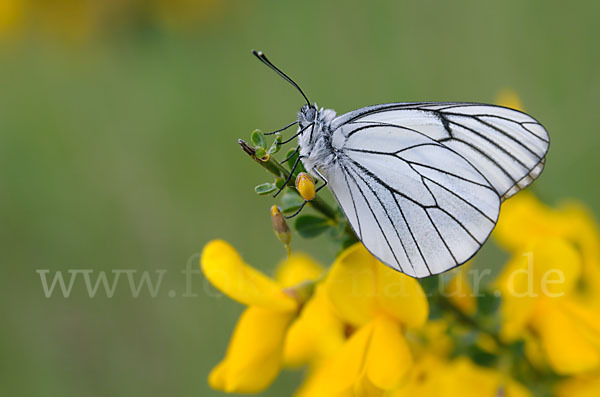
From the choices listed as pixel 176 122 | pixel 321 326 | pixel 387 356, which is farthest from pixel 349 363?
pixel 176 122

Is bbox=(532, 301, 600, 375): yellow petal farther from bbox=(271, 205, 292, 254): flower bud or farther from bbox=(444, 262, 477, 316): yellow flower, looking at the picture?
bbox=(271, 205, 292, 254): flower bud

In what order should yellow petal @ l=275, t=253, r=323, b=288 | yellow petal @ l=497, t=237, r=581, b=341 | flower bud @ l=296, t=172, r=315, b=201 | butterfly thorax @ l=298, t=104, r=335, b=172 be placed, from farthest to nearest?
yellow petal @ l=275, t=253, r=323, b=288, yellow petal @ l=497, t=237, r=581, b=341, butterfly thorax @ l=298, t=104, r=335, b=172, flower bud @ l=296, t=172, r=315, b=201

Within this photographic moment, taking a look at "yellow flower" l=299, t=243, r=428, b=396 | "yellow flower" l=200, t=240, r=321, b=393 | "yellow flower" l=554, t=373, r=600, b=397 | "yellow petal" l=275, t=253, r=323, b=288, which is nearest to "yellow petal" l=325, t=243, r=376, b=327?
"yellow flower" l=299, t=243, r=428, b=396

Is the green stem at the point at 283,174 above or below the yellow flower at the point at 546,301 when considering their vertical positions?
above

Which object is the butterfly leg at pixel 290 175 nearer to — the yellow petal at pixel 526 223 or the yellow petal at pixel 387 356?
the yellow petal at pixel 387 356

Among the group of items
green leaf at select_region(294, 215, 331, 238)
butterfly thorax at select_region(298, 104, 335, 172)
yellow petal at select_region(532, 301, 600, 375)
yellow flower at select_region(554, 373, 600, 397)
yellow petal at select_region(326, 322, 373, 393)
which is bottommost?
yellow flower at select_region(554, 373, 600, 397)

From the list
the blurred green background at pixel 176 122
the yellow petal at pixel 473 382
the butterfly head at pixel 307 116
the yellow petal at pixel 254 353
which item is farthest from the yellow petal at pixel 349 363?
the blurred green background at pixel 176 122

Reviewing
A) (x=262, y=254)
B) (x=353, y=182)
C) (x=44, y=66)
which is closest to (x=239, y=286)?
(x=353, y=182)
